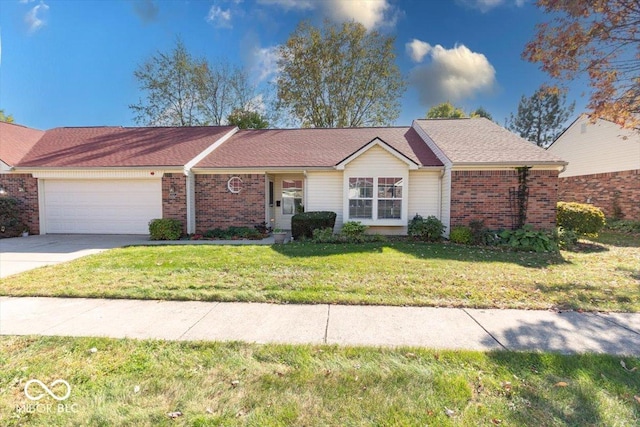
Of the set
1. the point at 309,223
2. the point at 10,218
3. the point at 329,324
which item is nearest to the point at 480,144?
the point at 309,223

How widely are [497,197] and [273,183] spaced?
8.79 meters

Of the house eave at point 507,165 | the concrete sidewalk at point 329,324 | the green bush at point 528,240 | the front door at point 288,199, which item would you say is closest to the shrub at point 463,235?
the green bush at point 528,240

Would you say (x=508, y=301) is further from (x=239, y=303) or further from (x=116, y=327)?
(x=116, y=327)

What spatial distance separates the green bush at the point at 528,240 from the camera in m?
8.93

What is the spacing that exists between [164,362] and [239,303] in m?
1.73

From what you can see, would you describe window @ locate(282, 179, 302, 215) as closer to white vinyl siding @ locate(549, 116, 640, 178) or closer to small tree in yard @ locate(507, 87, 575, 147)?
white vinyl siding @ locate(549, 116, 640, 178)

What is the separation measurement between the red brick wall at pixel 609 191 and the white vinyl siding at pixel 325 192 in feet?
48.0

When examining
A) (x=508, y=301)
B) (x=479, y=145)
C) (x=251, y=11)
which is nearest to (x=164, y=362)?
(x=508, y=301)

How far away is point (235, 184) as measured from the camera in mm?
11891

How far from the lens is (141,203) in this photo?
11797 mm

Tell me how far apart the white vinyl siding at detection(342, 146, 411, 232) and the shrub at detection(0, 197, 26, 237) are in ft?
41.6

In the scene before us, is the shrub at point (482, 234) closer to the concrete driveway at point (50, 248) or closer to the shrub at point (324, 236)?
the shrub at point (324, 236)

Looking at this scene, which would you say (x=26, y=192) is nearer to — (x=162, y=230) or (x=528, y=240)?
(x=162, y=230)

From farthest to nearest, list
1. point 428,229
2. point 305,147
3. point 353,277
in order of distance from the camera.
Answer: point 305,147, point 428,229, point 353,277
